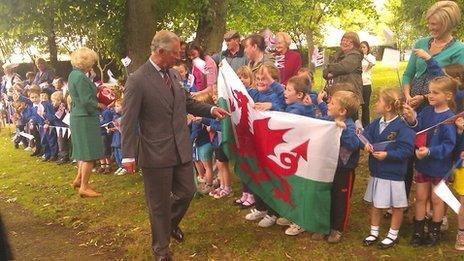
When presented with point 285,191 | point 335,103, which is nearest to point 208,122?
point 285,191

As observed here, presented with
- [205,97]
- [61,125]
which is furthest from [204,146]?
[61,125]

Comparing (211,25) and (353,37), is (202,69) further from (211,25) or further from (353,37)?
(211,25)

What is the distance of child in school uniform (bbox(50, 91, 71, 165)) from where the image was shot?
9688mm

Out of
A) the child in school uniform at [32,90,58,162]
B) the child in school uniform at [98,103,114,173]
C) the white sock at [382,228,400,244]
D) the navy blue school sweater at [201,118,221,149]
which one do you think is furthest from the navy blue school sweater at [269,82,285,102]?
the child in school uniform at [32,90,58,162]

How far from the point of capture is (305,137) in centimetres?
461

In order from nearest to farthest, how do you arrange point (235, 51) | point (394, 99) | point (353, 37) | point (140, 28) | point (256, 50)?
point (394, 99), point (256, 50), point (353, 37), point (235, 51), point (140, 28)

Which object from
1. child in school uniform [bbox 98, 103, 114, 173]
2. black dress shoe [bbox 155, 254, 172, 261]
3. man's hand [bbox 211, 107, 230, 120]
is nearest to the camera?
black dress shoe [bbox 155, 254, 172, 261]

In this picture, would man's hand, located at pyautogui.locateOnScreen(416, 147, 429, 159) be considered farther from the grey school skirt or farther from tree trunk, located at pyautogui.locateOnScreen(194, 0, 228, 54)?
tree trunk, located at pyautogui.locateOnScreen(194, 0, 228, 54)

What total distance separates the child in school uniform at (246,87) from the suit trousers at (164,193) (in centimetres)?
127

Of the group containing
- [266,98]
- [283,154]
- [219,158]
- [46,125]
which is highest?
[266,98]

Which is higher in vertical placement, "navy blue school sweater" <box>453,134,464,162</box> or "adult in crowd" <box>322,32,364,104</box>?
"adult in crowd" <box>322,32,364,104</box>

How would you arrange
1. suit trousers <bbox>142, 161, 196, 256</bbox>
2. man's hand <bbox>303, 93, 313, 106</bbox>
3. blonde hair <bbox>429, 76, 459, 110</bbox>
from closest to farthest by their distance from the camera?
1. blonde hair <bbox>429, 76, 459, 110</bbox>
2. suit trousers <bbox>142, 161, 196, 256</bbox>
3. man's hand <bbox>303, 93, 313, 106</bbox>

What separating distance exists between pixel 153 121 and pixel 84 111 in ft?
9.46

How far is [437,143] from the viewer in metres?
4.35
